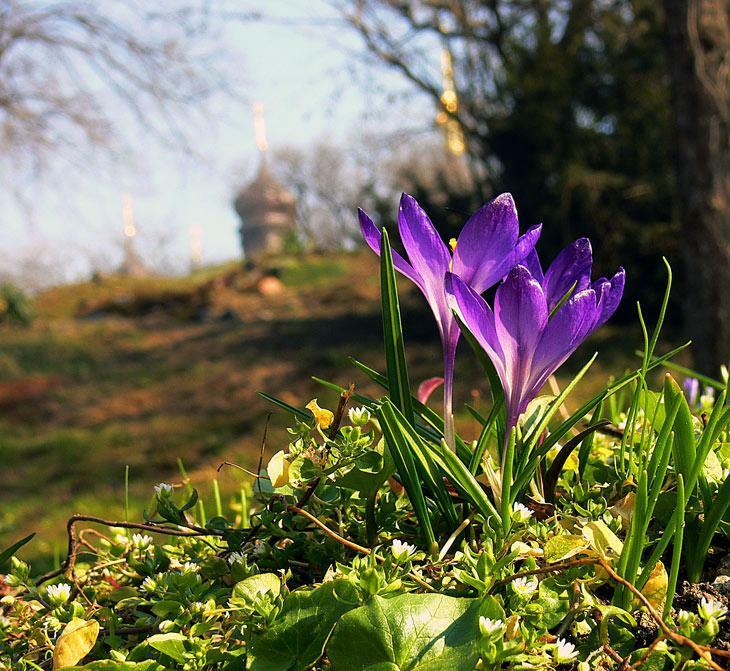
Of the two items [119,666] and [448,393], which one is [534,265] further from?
[119,666]

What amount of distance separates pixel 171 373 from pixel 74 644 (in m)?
10.3

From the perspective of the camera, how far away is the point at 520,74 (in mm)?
9820

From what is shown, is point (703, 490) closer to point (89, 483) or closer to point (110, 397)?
point (89, 483)

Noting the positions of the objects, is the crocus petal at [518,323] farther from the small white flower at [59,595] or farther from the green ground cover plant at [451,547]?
the small white flower at [59,595]

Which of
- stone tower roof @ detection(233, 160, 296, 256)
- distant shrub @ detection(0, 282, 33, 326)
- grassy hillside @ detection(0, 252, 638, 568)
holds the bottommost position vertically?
grassy hillside @ detection(0, 252, 638, 568)

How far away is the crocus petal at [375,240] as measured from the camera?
0.84 m

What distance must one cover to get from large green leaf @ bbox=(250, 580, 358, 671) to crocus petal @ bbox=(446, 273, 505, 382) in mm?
278

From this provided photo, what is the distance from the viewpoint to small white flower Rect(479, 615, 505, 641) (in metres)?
0.61

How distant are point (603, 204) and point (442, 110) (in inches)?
105

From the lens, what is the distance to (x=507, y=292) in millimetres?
736

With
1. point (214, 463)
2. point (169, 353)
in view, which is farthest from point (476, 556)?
point (169, 353)

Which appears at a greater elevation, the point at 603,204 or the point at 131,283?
the point at 603,204

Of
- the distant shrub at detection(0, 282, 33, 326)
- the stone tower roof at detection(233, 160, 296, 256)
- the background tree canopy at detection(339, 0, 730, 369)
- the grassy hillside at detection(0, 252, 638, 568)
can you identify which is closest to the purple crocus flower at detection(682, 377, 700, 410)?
the grassy hillside at detection(0, 252, 638, 568)

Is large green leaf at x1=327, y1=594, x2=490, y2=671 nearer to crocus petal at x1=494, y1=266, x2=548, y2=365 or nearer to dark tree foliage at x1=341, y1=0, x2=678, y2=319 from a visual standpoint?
crocus petal at x1=494, y1=266, x2=548, y2=365
